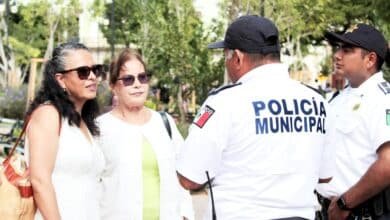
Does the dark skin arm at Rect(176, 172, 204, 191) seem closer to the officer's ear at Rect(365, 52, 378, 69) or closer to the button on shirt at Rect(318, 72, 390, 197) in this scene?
the button on shirt at Rect(318, 72, 390, 197)

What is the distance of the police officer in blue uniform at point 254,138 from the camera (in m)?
3.06

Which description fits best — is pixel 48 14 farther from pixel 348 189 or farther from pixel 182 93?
pixel 348 189

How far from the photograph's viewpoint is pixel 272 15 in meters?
27.6

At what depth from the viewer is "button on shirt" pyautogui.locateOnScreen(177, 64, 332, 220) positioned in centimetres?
306

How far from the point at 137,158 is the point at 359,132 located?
1.29 metres

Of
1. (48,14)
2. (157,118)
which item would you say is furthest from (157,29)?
(157,118)

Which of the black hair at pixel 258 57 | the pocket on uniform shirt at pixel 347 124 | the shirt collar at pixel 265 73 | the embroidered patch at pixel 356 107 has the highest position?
the black hair at pixel 258 57

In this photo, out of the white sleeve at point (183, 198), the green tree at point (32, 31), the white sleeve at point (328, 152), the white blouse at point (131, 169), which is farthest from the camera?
the green tree at point (32, 31)

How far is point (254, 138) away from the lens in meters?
3.08

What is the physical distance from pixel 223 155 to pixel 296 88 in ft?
1.42

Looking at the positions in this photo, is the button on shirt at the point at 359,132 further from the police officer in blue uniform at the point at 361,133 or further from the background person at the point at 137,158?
the background person at the point at 137,158

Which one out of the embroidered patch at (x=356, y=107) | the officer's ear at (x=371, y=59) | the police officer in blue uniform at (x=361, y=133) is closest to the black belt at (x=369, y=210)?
the police officer in blue uniform at (x=361, y=133)

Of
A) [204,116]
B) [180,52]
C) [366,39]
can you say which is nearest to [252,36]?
[204,116]

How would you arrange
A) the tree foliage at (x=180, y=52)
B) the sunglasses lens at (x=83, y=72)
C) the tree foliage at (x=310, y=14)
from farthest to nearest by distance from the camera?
the tree foliage at (x=310, y=14) → the tree foliage at (x=180, y=52) → the sunglasses lens at (x=83, y=72)
